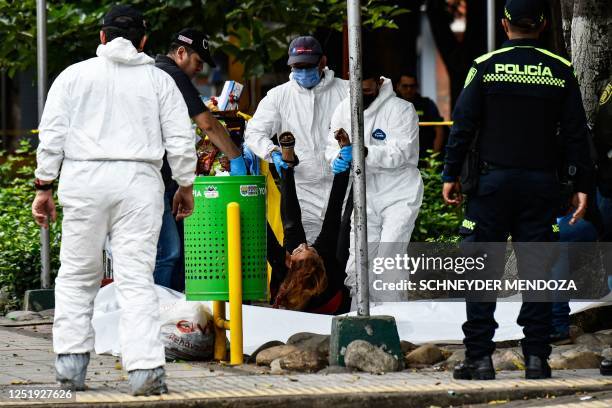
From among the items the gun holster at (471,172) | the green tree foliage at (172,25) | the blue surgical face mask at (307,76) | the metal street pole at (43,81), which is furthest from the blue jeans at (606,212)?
the green tree foliage at (172,25)

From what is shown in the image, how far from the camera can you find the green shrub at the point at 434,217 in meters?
12.6

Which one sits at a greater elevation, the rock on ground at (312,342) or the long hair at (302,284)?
the long hair at (302,284)

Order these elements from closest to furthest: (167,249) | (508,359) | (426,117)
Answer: (508,359) → (167,249) → (426,117)

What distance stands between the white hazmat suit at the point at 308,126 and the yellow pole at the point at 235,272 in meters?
2.43

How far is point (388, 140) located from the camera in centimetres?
1053

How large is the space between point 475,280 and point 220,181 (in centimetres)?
158

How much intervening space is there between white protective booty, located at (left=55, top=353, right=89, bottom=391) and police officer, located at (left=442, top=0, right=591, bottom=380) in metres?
1.90

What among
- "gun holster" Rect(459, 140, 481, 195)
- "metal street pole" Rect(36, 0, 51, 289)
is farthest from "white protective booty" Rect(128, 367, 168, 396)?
"metal street pole" Rect(36, 0, 51, 289)

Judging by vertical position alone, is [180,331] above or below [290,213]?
below

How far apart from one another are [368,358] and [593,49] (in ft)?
9.14

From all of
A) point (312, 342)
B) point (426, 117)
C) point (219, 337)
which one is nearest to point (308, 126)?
point (219, 337)

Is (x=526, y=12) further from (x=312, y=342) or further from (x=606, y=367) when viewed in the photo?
(x=312, y=342)

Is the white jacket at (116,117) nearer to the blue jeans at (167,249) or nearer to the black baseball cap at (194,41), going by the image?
the black baseball cap at (194,41)

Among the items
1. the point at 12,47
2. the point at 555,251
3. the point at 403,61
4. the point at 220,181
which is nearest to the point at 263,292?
the point at 220,181
